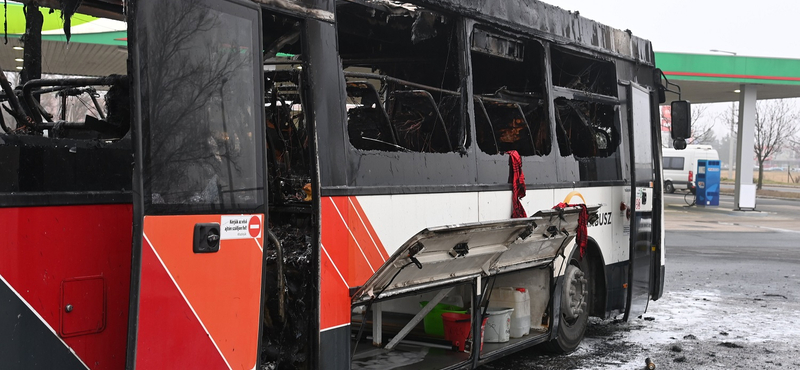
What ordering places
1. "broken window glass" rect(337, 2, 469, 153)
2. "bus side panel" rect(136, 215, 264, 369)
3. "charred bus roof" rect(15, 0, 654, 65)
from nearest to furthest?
"bus side panel" rect(136, 215, 264, 369) < "charred bus roof" rect(15, 0, 654, 65) < "broken window glass" rect(337, 2, 469, 153)

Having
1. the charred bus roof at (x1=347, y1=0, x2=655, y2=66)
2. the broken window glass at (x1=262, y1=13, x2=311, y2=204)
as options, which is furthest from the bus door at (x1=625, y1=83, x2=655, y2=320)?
the broken window glass at (x1=262, y1=13, x2=311, y2=204)

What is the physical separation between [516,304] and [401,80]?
2.29m

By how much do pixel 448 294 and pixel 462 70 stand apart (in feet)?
5.42

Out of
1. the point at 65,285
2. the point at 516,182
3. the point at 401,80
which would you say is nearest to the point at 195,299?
the point at 65,285

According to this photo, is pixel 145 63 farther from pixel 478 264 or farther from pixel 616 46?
pixel 616 46

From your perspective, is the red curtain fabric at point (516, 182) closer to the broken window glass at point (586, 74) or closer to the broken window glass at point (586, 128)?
Answer: the broken window glass at point (586, 128)

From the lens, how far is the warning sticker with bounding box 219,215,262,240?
148 inches

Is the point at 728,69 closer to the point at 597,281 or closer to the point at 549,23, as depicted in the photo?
the point at 597,281

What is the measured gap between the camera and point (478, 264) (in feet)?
18.7

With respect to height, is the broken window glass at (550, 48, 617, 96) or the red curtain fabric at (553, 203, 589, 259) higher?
the broken window glass at (550, 48, 617, 96)

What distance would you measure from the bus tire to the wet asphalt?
0.13 meters

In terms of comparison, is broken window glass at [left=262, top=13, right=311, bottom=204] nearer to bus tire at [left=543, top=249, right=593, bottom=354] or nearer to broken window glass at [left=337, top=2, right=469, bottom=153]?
broken window glass at [left=337, top=2, right=469, bottom=153]

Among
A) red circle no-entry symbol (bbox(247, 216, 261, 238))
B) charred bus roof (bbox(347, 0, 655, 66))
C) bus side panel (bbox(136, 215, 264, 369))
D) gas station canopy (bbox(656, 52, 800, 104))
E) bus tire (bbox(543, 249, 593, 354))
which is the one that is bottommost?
bus tire (bbox(543, 249, 593, 354))

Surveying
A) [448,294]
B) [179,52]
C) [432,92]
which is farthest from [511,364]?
[179,52]
